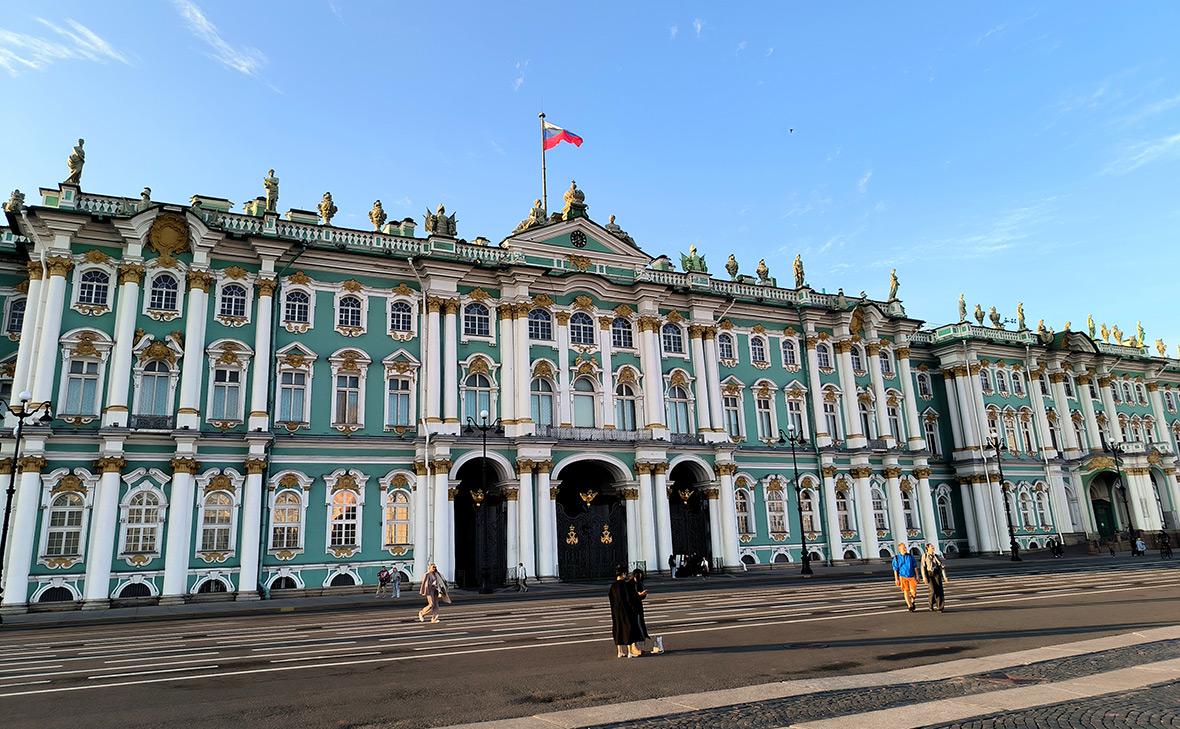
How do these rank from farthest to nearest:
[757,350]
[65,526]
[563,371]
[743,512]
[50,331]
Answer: [757,350], [743,512], [563,371], [50,331], [65,526]

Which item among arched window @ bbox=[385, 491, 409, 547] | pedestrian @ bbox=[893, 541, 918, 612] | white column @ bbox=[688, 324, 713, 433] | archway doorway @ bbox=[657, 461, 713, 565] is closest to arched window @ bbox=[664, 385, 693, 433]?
white column @ bbox=[688, 324, 713, 433]

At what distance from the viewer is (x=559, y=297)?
4216 cm

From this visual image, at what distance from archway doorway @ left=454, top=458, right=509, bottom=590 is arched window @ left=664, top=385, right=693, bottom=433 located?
11.0 m

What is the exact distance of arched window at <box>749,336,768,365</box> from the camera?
4828 cm

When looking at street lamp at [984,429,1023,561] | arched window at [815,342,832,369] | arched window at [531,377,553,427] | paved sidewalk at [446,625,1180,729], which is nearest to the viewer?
paved sidewalk at [446,625,1180,729]

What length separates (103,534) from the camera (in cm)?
3053

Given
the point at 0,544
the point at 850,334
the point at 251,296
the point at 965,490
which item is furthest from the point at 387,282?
the point at 965,490

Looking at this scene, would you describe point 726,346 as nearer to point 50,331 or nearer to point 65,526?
point 50,331

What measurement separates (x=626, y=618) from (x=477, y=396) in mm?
26308

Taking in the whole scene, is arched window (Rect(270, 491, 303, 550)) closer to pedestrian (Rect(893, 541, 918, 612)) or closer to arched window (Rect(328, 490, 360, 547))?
arched window (Rect(328, 490, 360, 547))

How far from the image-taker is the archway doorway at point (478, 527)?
1463 inches

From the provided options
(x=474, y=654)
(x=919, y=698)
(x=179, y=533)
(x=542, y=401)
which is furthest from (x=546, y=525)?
(x=919, y=698)

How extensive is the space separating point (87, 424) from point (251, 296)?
28.2 feet

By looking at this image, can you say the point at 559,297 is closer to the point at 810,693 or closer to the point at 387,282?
the point at 387,282
